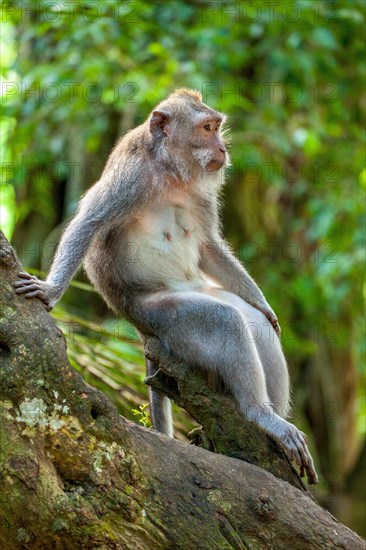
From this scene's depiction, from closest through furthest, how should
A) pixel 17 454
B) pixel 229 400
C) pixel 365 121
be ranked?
pixel 17 454
pixel 229 400
pixel 365 121

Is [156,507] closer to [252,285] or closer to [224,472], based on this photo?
[224,472]

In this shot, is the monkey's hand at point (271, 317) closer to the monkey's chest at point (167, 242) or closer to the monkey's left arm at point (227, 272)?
the monkey's left arm at point (227, 272)

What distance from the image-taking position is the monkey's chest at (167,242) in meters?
5.12

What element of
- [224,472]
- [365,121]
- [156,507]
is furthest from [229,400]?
[365,121]

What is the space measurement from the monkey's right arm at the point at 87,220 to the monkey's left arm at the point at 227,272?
765 millimetres

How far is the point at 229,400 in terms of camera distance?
450 centimetres

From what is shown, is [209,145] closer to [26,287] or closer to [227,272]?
[227,272]

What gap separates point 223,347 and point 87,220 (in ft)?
3.47

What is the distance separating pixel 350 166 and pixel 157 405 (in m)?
6.47

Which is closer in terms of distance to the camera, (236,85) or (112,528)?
(112,528)

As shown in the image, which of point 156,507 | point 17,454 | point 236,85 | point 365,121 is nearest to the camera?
point 17,454

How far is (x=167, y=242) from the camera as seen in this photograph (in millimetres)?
5242

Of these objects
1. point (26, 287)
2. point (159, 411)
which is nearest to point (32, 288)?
point (26, 287)

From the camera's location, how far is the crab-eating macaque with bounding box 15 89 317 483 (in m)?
4.62
